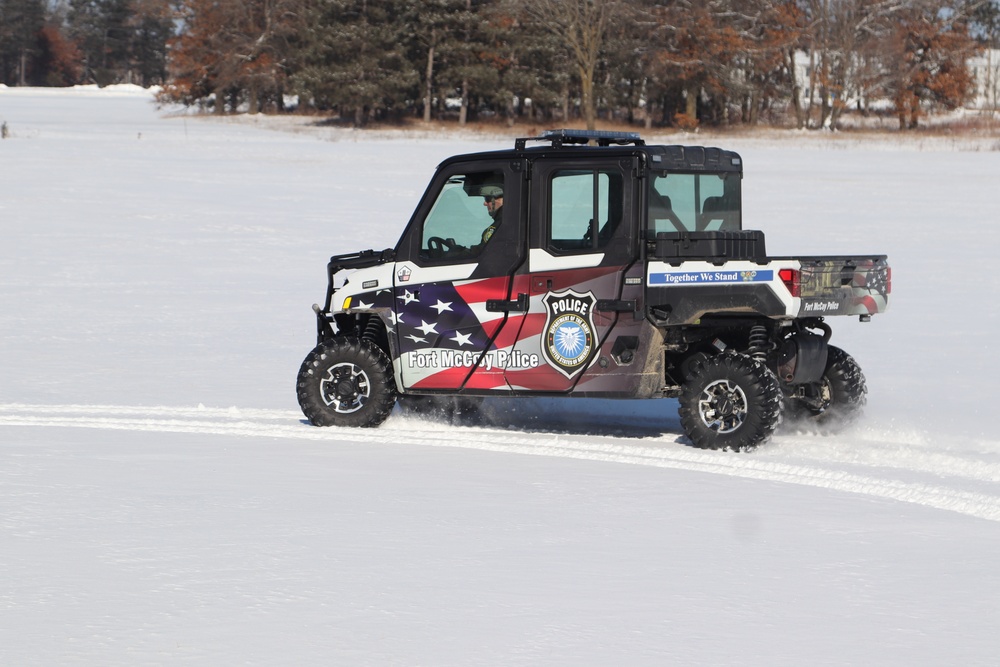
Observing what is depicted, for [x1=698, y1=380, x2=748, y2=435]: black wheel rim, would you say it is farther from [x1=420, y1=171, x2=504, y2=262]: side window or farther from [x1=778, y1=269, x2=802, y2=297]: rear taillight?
A: [x1=420, y1=171, x2=504, y2=262]: side window

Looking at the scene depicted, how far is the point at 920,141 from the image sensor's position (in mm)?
50500

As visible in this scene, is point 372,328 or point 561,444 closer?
point 561,444

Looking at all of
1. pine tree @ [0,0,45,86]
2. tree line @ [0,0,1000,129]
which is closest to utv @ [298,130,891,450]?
tree line @ [0,0,1000,129]

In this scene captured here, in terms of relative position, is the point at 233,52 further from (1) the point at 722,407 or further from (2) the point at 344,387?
(1) the point at 722,407

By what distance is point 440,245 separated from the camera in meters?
9.93

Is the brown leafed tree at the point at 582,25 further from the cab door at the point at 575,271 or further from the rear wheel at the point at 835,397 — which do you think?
the cab door at the point at 575,271

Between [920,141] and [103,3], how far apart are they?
397ft

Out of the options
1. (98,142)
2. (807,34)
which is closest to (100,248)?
(98,142)

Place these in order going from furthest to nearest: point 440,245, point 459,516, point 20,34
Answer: point 20,34 < point 440,245 < point 459,516

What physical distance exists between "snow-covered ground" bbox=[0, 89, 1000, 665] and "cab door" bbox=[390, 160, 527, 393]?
52 cm

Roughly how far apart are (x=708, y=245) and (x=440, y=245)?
6.13 ft

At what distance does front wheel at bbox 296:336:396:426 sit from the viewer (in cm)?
1019

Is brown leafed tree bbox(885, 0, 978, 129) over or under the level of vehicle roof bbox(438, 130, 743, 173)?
over

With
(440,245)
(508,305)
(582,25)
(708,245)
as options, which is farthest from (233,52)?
(708,245)
